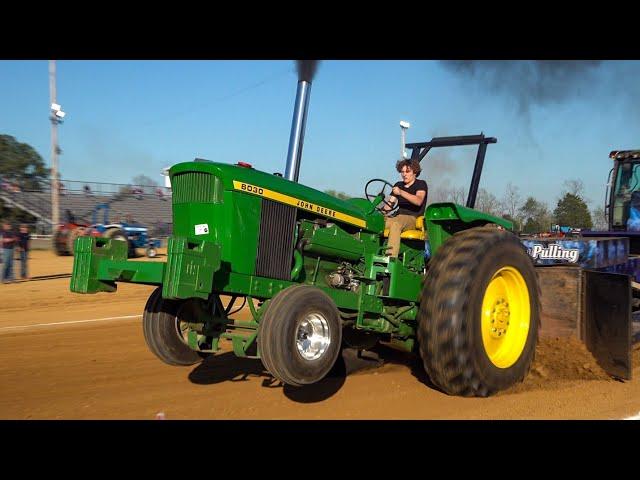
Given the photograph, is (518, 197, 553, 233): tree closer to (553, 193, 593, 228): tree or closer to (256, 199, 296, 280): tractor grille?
(553, 193, 593, 228): tree

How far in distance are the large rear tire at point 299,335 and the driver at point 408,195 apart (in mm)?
1537

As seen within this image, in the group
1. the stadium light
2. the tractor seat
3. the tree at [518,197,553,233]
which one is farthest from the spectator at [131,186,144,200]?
the tractor seat

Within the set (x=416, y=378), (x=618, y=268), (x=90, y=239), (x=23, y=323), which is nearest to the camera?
(x=90, y=239)

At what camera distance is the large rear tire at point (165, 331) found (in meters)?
4.63

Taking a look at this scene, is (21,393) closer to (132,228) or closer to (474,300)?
(474,300)

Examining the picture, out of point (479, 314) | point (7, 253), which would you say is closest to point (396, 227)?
point (479, 314)

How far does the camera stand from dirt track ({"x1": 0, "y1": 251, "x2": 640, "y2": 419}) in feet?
14.2

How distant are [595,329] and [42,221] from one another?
80.6 ft

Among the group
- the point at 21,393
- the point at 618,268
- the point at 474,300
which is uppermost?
the point at 618,268

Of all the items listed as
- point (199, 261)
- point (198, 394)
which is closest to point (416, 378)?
point (198, 394)

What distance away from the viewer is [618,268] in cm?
702

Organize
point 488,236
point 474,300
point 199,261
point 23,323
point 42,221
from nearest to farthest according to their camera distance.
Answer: point 199,261 < point 474,300 < point 488,236 < point 23,323 < point 42,221

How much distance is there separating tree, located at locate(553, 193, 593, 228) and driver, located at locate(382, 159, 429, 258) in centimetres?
1267

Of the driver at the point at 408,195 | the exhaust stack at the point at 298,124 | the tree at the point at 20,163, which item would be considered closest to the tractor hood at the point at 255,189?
the driver at the point at 408,195
